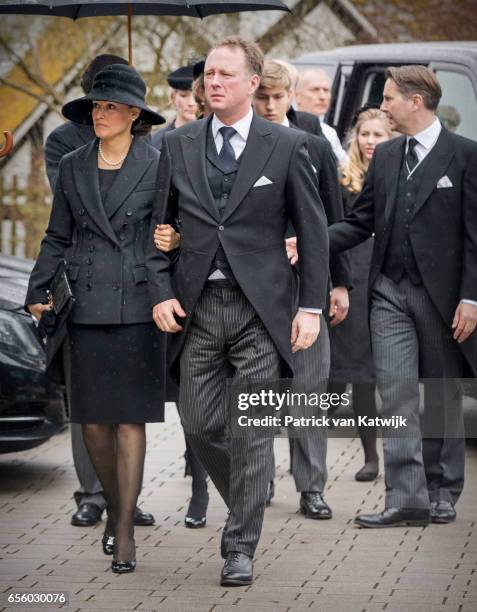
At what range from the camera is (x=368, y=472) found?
8.56 m

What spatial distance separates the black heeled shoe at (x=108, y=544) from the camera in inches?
267

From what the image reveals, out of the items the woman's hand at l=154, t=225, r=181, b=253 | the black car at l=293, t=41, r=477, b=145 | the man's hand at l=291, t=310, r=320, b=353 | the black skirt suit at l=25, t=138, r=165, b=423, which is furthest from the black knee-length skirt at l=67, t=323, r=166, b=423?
the black car at l=293, t=41, r=477, b=145

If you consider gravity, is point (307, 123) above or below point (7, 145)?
above

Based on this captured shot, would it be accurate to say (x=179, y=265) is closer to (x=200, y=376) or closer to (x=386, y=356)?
(x=200, y=376)

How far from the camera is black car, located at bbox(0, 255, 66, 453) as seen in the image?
8.05 metres

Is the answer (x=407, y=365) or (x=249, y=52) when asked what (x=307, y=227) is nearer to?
(x=249, y=52)

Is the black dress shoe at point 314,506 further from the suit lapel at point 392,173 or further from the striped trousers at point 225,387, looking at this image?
the suit lapel at point 392,173

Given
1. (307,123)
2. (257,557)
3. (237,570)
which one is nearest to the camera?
(237,570)

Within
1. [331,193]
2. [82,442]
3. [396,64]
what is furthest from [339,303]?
[396,64]

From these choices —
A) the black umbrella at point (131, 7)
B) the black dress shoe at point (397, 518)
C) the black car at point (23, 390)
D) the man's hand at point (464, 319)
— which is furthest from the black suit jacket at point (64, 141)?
the black dress shoe at point (397, 518)

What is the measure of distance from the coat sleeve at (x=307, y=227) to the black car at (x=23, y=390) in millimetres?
2191

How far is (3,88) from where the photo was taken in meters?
18.2

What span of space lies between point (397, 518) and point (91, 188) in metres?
2.16

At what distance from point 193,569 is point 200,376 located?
83 centimetres
